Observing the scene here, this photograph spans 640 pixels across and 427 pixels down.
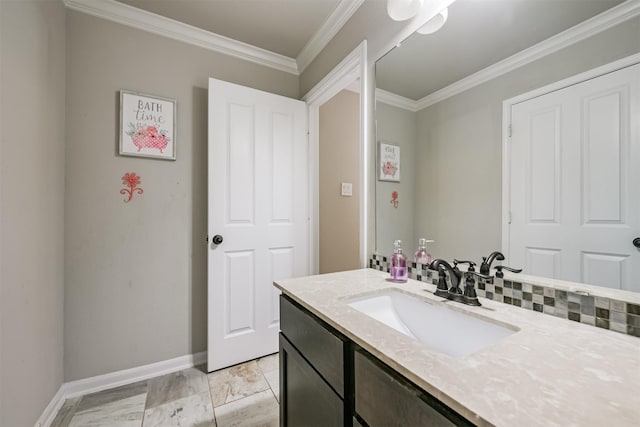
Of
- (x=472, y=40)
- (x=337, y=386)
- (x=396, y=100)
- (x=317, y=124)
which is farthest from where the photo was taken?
(x=317, y=124)

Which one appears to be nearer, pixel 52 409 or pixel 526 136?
pixel 526 136

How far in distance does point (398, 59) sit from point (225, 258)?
159cm

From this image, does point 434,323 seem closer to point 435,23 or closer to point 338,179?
point 435,23

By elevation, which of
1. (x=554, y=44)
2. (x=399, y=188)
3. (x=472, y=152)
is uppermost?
(x=554, y=44)

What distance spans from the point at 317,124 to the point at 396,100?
1011 millimetres

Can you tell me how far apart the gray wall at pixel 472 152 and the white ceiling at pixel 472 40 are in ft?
0.27

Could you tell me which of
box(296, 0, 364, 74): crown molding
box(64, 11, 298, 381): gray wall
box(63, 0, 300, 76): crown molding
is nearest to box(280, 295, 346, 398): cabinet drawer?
box(64, 11, 298, 381): gray wall

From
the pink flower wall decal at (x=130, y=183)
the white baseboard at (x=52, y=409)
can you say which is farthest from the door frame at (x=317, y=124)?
the white baseboard at (x=52, y=409)

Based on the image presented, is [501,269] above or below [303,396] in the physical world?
above

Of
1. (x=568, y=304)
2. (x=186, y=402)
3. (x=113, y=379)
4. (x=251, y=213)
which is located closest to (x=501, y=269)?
(x=568, y=304)

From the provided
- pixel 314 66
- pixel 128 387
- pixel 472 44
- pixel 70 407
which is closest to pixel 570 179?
pixel 472 44

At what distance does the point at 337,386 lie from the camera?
2.20 ft

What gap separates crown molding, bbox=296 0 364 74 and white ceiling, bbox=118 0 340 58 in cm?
3

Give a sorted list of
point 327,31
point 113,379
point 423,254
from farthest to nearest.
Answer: point 327,31 < point 113,379 < point 423,254
